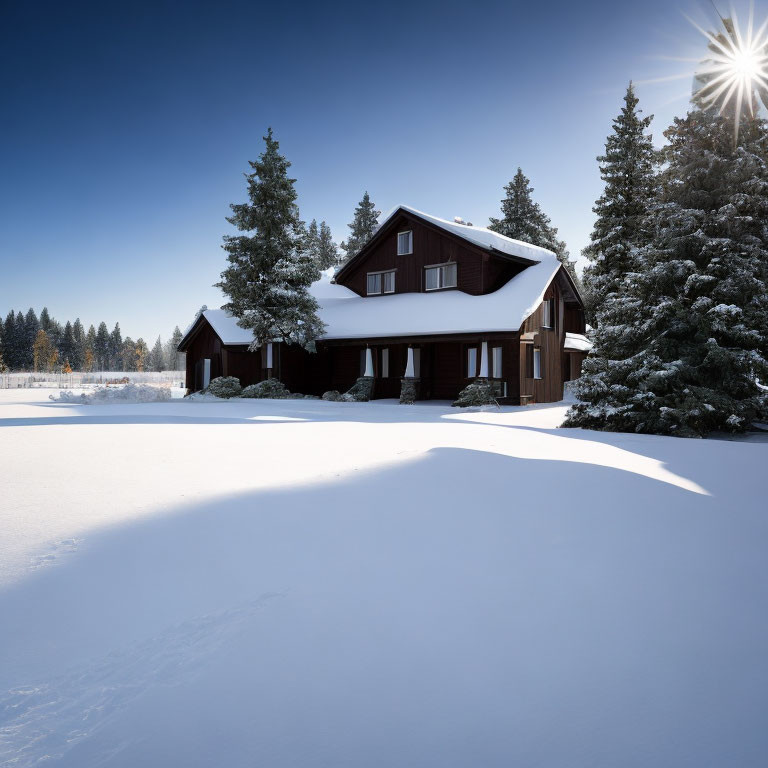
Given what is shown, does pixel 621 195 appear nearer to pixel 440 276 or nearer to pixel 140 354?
pixel 440 276

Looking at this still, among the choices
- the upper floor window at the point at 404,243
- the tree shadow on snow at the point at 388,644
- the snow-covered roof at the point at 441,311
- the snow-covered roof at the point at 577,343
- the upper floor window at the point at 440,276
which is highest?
the upper floor window at the point at 404,243

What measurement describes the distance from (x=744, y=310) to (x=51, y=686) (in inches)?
520

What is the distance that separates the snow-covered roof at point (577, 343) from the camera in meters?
26.7

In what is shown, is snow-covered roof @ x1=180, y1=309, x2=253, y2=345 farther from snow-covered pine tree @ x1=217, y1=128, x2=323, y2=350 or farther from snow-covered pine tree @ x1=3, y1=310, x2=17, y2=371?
snow-covered pine tree @ x1=3, y1=310, x2=17, y2=371

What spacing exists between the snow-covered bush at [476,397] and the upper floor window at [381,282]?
339 inches

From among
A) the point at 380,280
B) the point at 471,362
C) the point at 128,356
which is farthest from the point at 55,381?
the point at 128,356

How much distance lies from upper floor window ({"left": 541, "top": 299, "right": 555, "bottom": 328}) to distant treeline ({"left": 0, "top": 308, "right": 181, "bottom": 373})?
69536mm

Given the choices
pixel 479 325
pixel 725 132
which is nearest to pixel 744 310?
pixel 725 132

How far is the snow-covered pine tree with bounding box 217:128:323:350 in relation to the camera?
2275 centimetres

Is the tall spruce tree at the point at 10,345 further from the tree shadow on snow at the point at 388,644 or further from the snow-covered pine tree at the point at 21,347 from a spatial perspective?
the tree shadow on snow at the point at 388,644

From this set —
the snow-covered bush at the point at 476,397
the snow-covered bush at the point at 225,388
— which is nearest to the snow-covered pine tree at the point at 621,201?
the snow-covered bush at the point at 476,397

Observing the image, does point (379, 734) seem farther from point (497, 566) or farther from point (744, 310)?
point (744, 310)

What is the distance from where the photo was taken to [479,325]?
758 inches

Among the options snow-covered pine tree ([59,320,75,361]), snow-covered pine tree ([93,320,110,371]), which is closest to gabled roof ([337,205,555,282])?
snow-covered pine tree ([59,320,75,361])
